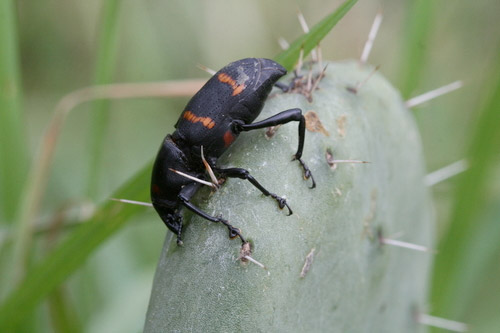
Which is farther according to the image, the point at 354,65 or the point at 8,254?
the point at 8,254

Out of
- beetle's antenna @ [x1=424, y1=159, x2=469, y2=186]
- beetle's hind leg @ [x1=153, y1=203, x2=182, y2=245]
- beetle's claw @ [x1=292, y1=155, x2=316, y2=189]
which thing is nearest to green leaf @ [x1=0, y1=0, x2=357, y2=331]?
beetle's hind leg @ [x1=153, y1=203, x2=182, y2=245]

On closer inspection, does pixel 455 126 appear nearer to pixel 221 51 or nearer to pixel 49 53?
pixel 221 51

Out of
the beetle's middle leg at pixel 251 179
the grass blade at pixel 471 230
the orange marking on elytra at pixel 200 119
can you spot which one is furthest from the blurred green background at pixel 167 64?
the beetle's middle leg at pixel 251 179

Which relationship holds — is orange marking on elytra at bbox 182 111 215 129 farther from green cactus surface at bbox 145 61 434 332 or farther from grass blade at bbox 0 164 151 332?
grass blade at bbox 0 164 151 332

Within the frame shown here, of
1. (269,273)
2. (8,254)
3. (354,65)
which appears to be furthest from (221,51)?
(269,273)

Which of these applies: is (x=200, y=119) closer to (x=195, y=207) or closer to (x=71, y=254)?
(x=195, y=207)

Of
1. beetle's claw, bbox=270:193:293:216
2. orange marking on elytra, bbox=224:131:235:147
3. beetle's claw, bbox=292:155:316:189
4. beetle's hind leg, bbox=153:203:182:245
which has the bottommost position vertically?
beetle's hind leg, bbox=153:203:182:245
